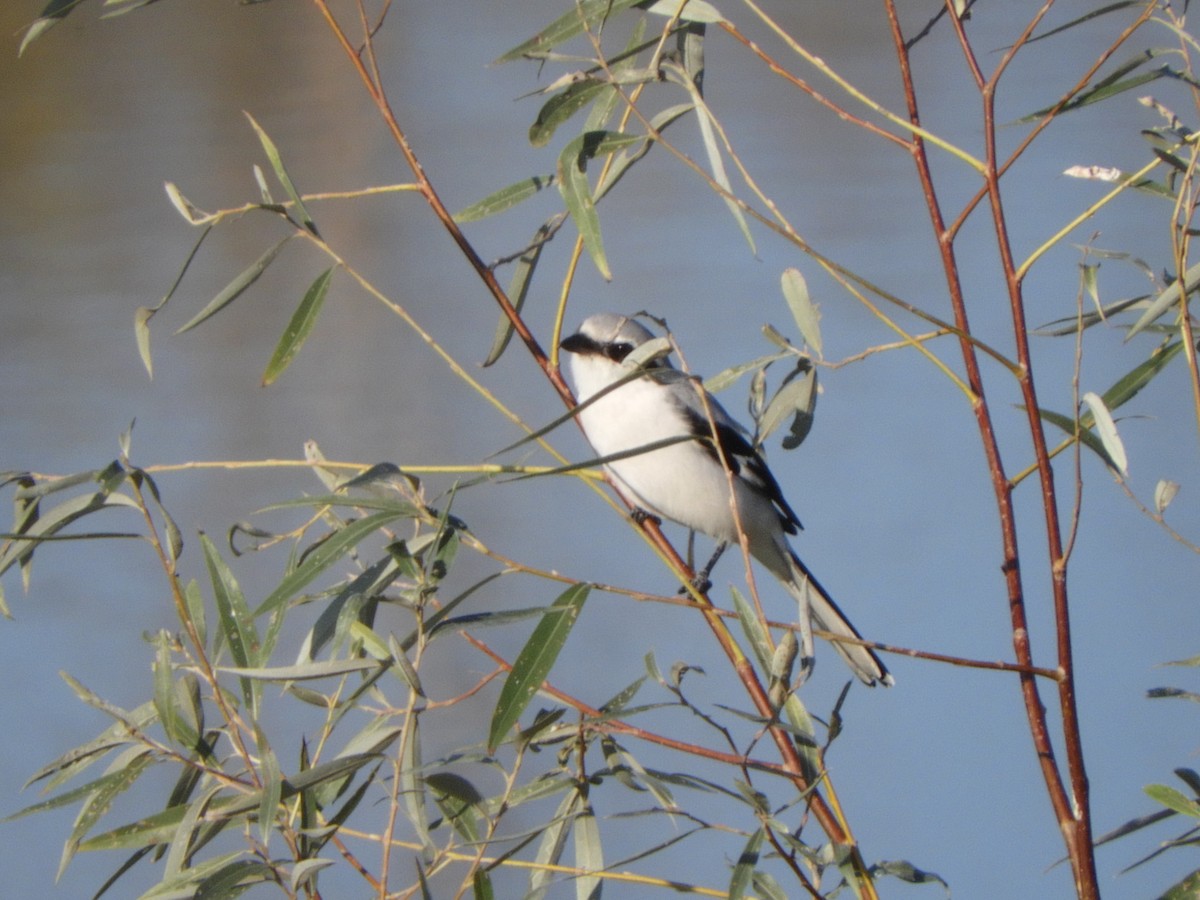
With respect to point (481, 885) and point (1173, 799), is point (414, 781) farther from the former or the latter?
point (1173, 799)

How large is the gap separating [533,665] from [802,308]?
0.28 metres

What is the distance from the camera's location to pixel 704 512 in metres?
1.65

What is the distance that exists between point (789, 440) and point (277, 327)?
7.62 ft

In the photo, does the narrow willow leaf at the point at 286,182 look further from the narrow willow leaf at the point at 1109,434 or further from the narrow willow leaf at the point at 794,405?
the narrow willow leaf at the point at 1109,434

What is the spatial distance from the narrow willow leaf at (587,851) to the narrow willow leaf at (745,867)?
0.11 metres

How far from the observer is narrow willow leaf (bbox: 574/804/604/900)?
2.80 ft

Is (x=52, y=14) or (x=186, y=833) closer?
(x=186, y=833)

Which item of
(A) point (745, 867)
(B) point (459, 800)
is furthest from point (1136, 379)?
(B) point (459, 800)

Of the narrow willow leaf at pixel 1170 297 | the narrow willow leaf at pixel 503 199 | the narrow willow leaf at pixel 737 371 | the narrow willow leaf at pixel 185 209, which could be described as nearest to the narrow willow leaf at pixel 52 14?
the narrow willow leaf at pixel 185 209

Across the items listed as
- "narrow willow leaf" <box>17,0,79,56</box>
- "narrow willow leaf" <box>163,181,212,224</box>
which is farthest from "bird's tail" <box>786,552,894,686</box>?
"narrow willow leaf" <box>17,0,79,56</box>

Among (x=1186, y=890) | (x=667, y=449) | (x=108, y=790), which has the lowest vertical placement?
(x=1186, y=890)

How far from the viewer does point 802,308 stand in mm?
817

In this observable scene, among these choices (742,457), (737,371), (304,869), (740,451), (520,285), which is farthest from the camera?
(742,457)

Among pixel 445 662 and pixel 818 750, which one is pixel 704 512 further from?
pixel 818 750
